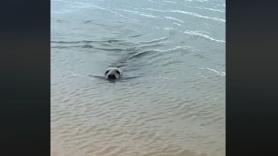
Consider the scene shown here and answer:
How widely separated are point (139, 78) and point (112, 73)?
137mm

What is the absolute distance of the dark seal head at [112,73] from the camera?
109 inches

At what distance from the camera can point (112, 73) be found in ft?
9.15

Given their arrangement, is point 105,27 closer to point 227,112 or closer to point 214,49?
point 214,49

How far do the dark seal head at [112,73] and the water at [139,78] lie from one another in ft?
0.10

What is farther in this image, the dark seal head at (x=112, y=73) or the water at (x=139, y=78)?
the dark seal head at (x=112, y=73)

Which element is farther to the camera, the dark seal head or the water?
the dark seal head

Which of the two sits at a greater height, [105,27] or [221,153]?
[105,27]

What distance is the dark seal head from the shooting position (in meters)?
2.78

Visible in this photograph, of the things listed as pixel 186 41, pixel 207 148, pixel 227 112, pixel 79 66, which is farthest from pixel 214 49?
pixel 79 66

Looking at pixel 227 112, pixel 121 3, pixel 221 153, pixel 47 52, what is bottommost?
pixel 221 153

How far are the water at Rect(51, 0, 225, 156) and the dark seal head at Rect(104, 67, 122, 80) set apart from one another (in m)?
0.03

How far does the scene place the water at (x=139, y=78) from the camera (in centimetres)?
266

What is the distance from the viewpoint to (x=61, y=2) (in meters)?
2.76

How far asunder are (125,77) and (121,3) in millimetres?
371
